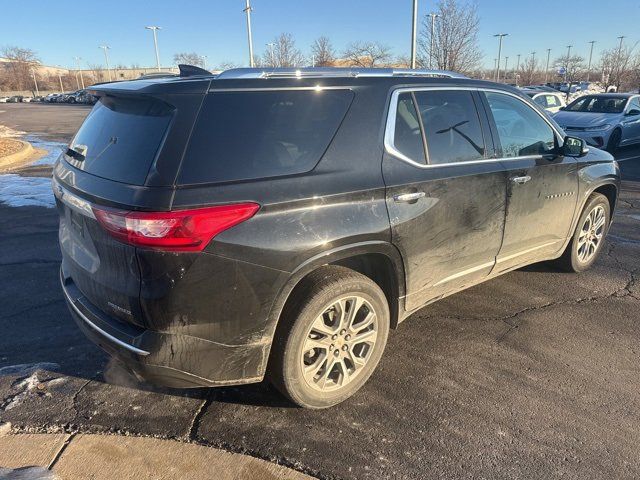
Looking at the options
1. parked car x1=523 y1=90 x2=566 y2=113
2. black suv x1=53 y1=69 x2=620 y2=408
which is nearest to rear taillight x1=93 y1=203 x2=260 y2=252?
black suv x1=53 y1=69 x2=620 y2=408

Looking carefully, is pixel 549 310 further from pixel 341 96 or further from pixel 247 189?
pixel 247 189

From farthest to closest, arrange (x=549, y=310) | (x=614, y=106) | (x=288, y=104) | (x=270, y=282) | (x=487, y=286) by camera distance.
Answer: (x=614, y=106), (x=487, y=286), (x=549, y=310), (x=288, y=104), (x=270, y=282)

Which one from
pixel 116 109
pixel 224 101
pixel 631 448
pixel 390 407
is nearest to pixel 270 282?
pixel 224 101

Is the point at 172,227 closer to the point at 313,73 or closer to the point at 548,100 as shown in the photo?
the point at 313,73

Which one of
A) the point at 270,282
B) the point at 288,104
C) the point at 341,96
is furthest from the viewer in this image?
the point at 341,96

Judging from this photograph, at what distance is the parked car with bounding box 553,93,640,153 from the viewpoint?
12406 mm

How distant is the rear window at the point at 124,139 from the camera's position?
2387mm

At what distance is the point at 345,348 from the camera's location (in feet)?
9.57

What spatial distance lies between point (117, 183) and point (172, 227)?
0.42 metres

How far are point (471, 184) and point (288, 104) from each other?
1460 millimetres

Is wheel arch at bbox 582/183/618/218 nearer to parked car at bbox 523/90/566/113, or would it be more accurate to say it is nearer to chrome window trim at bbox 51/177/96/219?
chrome window trim at bbox 51/177/96/219

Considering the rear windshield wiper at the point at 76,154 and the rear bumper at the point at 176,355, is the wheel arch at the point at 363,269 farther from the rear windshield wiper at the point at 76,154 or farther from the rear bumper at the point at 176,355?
the rear windshield wiper at the point at 76,154

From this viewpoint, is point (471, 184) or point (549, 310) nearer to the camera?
point (471, 184)

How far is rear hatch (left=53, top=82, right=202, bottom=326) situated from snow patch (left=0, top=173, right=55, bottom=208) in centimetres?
555
